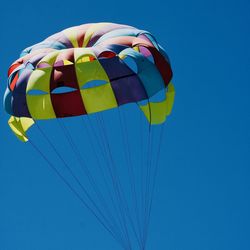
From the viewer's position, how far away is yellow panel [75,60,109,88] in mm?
26609

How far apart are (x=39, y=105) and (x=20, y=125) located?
180 centimetres

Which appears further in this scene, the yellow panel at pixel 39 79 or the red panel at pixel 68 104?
the red panel at pixel 68 104

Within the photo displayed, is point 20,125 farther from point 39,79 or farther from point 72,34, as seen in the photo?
point 72,34

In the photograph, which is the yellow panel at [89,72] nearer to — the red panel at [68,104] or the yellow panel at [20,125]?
the red panel at [68,104]

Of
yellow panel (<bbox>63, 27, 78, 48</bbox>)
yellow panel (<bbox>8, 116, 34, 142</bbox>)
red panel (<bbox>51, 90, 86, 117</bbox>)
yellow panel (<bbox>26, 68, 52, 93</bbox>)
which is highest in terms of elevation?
yellow panel (<bbox>63, 27, 78, 48</bbox>)

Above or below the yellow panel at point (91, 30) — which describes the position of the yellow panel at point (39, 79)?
below

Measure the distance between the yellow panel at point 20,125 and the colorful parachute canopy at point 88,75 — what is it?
81cm

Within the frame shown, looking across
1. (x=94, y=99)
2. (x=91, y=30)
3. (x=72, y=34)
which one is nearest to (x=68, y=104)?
(x=94, y=99)

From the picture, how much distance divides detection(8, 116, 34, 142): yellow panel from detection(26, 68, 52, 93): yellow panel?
225 centimetres

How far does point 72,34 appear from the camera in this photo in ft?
93.6

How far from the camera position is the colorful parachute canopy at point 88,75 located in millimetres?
26672

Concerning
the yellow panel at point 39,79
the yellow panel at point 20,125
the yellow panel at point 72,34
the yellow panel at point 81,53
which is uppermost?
the yellow panel at point 81,53

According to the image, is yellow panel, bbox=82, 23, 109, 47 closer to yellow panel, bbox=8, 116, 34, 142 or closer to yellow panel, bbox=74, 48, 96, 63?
yellow panel, bbox=74, 48, 96, 63

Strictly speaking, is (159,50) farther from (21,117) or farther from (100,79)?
(21,117)
